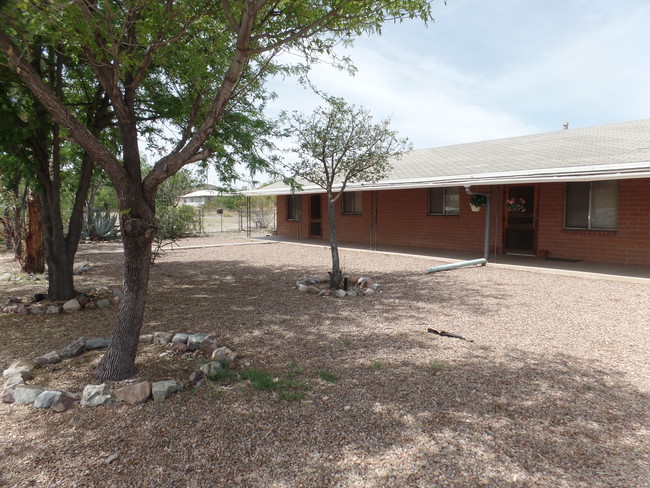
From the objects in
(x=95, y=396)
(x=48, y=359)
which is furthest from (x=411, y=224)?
(x=95, y=396)

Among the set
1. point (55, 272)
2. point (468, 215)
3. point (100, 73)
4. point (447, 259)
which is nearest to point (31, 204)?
point (55, 272)

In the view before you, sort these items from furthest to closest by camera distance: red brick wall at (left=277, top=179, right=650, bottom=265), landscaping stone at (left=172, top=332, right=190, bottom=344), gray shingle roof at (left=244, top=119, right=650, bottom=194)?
red brick wall at (left=277, top=179, right=650, bottom=265), gray shingle roof at (left=244, top=119, right=650, bottom=194), landscaping stone at (left=172, top=332, right=190, bottom=344)

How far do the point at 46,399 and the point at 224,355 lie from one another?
4.88ft

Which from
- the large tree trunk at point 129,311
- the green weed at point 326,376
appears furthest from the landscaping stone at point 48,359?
the green weed at point 326,376

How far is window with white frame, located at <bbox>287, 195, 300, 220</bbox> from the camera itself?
796 inches

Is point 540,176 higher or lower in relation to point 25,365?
higher

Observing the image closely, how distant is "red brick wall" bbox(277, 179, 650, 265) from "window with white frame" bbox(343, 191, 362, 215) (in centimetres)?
25

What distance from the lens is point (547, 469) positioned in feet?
8.65

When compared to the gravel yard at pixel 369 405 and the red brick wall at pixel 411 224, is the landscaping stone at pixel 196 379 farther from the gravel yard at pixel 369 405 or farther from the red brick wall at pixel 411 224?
the red brick wall at pixel 411 224

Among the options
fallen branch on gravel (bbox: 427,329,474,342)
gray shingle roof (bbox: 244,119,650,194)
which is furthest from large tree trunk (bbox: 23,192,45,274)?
fallen branch on gravel (bbox: 427,329,474,342)

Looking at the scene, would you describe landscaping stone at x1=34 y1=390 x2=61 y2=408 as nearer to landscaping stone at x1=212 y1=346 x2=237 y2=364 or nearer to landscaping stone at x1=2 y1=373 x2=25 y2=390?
landscaping stone at x1=2 y1=373 x2=25 y2=390

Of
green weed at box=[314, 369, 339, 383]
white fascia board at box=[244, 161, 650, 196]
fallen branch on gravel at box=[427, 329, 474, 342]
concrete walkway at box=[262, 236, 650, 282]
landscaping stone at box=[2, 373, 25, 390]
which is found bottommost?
green weed at box=[314, 369, 339, 383]

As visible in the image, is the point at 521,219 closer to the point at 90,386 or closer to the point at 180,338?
the point at 180,338

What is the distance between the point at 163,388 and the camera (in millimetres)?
3613
